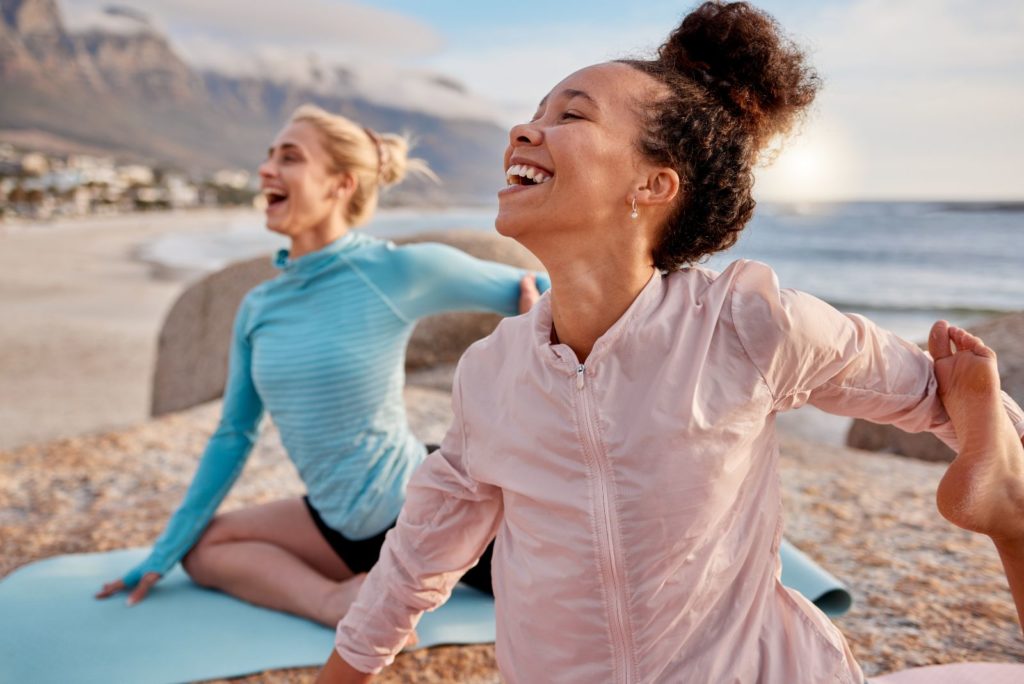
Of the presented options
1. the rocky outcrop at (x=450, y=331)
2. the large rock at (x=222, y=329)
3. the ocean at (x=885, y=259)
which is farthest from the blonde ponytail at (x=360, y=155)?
the ocean at (x=885, y=259)

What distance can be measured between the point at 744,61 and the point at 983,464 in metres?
0.78

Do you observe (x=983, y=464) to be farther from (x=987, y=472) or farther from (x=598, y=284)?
(x=598, y=284)

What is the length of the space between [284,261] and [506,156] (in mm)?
1627

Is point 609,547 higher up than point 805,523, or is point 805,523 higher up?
point 609,547

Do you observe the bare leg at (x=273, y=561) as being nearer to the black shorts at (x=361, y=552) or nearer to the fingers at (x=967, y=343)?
the black shorts at (x=361, y=552)

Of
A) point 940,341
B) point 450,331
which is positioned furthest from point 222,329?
point 940,341

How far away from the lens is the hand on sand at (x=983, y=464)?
1.38 m

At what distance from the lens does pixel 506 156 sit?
1.63m

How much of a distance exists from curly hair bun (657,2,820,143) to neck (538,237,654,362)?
1.06 ft

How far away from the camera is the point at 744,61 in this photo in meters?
1.53

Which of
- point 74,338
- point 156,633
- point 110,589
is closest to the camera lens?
point 156,633

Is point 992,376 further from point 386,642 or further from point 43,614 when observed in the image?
point 43,614

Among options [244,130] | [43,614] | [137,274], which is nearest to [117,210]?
[137,274]

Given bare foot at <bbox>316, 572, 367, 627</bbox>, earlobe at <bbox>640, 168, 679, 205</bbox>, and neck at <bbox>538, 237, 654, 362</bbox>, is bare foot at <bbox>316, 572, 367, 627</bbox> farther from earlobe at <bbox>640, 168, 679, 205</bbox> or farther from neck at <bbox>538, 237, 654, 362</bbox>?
earlobe at <bbox>640, 168, 679, 205</bbox>
